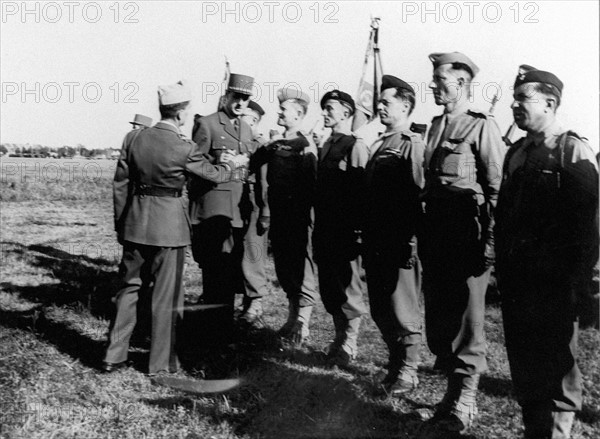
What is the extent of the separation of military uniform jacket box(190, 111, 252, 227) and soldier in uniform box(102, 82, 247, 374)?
906mm

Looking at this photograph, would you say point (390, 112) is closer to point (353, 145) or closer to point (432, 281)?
point (353, 145)

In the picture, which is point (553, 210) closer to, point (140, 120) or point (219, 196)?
point (219, 196)

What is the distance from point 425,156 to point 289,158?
6.64 ft

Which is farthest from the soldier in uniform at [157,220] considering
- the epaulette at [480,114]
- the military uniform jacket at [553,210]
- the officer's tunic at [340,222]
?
the military uniform jacket at [553,210]

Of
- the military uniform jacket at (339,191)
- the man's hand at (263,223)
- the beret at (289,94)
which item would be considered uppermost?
the beret at (289,94)

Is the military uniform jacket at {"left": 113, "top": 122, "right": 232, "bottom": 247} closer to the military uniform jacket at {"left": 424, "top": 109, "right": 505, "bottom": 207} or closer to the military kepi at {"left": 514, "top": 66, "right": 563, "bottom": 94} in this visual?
the military uniform jacket at {"left": 424, "top": 109, "right": 505, "bottom": 207}

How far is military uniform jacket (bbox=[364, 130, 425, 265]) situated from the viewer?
4.24 m

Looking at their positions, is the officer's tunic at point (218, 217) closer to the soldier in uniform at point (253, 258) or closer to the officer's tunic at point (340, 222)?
the soldier in uniform at point (253, 258)

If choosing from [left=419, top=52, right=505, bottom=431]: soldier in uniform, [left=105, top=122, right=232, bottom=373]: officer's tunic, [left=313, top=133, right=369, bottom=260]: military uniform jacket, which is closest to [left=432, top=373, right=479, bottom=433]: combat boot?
[left=419, top=52, right=505, bottom=431]: soldier in uniform

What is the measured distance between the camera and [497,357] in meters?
5.35

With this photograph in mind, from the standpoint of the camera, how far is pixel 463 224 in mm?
3754

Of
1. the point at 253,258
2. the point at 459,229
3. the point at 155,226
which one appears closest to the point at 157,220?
the point at 155,226

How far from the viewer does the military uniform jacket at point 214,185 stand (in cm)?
573

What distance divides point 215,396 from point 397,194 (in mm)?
1976
